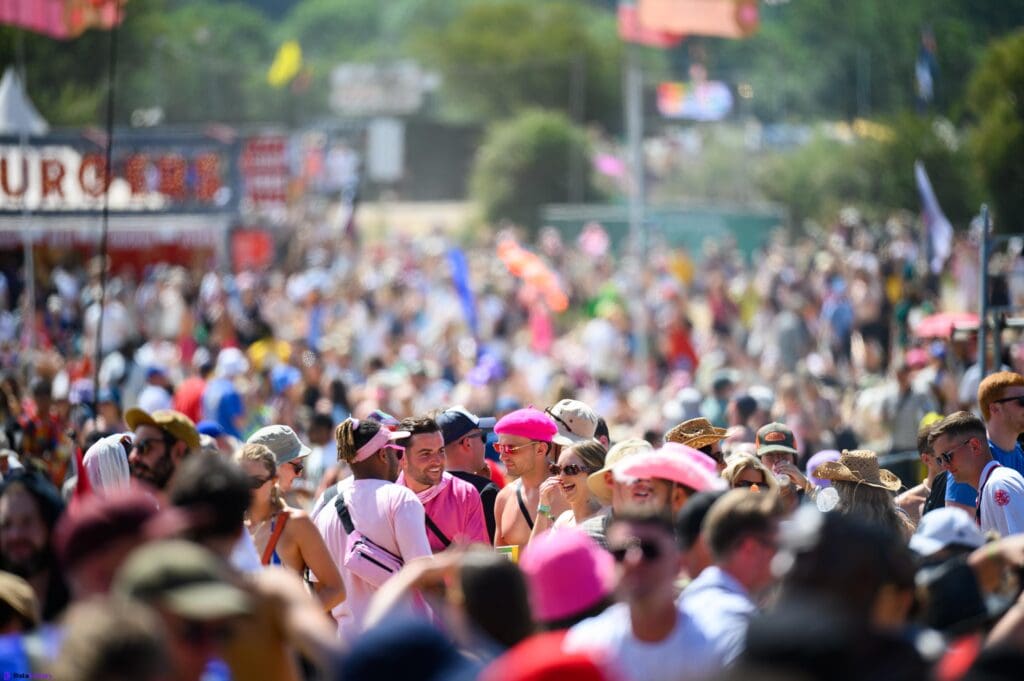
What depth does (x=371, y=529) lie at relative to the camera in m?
5.77

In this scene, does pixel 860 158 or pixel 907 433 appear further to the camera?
pixel 860 158

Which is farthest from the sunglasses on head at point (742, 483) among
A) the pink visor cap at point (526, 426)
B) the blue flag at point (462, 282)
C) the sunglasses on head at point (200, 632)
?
the blue flag at point (462, 282)

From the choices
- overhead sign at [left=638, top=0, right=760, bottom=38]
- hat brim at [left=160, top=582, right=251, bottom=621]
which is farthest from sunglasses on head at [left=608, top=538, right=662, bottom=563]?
overhead sign at [left=638, top=0, right=760, bottom=38]

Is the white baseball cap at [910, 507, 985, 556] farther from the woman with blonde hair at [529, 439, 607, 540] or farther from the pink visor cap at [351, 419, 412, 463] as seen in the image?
the pink visor cap at [351, 419, 412, 463]

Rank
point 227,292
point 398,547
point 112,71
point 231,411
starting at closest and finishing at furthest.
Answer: point 398,547, point 112,71, point 231,411, point 227,292

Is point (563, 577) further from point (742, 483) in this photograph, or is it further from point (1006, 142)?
point (1006, 142)

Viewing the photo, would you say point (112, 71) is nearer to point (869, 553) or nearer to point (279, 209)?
point (869, 553)

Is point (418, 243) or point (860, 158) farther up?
point (860, 158)

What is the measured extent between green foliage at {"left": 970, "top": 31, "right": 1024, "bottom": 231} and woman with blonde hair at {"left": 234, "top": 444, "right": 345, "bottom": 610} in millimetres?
18973

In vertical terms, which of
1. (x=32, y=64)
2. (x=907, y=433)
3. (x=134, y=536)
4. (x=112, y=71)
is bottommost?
(x=907, y=433)

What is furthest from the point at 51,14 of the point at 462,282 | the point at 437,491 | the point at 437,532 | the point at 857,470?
the point at 857,470

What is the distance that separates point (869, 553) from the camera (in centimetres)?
364

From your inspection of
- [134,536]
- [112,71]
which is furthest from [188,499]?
[112,71]

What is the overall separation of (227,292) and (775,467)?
16.2m
